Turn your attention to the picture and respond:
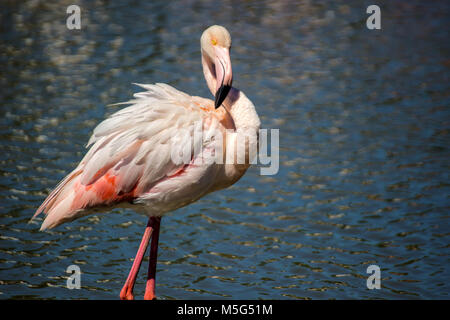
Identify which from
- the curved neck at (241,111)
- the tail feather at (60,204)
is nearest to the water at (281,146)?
the tail feather at (60,204)

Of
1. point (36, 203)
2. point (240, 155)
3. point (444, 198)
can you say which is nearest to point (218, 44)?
point (240, 155)

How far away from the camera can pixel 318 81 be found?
10.1 metres

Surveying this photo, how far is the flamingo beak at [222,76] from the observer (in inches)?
Answer: 192

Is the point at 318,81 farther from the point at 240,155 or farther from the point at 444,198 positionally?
the point at 240,155

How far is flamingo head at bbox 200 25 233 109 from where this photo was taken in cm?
488

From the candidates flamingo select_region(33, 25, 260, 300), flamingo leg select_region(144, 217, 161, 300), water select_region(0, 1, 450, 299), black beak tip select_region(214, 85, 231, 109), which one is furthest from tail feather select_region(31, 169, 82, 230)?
black beak tip select_region(214, 85, 231, 109)

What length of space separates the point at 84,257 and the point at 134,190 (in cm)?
142

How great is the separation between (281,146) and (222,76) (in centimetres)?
349

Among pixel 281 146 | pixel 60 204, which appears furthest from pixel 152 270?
pixel 281 146

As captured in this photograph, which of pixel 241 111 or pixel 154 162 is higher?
pixel 241 111

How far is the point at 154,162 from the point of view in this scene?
16.0ft

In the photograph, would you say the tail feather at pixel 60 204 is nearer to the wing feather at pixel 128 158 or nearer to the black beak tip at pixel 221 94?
the wing feather at pixel 128 158

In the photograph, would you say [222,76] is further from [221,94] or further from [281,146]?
[281,146]

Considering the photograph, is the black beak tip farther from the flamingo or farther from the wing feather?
the wing feather
